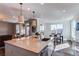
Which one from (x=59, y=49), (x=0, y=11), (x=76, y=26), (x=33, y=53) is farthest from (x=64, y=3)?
(x=0, y=11)

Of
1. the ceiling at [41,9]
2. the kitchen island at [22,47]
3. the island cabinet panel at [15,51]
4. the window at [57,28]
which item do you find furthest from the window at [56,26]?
the island cabinet panel at [15,51]

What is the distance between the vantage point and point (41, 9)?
221cm

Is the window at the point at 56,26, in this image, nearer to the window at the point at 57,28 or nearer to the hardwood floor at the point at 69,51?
the window at the point at 57,28

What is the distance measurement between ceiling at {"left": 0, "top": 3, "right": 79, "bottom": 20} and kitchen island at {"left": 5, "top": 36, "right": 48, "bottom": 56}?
19.0 inches

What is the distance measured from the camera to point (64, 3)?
2.15 metres

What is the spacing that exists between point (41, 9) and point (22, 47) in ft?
2.59

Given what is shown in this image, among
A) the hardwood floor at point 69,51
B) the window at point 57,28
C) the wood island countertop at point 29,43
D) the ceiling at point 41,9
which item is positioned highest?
the ceiling at point 41,9

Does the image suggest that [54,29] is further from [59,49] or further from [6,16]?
[6,16]

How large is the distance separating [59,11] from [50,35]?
1.60 feet

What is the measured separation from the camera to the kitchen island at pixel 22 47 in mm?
2038

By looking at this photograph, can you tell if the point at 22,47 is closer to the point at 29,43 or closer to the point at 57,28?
the point at 29,43

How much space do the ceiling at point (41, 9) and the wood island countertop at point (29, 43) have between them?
0.47 meters

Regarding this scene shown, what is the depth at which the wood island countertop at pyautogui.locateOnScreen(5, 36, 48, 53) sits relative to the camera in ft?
6.76

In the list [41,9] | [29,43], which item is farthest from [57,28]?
[29,43]
